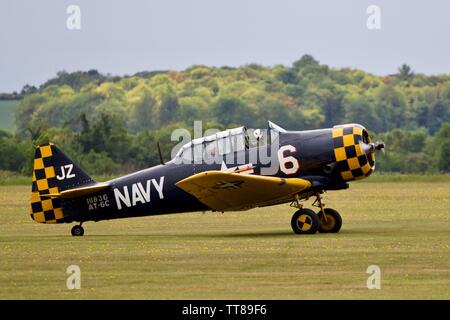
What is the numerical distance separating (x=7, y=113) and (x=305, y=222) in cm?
8771

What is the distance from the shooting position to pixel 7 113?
105562 mm

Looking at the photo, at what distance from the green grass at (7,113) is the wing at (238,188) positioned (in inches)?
3054

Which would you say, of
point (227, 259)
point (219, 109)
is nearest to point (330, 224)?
point (227, 259)

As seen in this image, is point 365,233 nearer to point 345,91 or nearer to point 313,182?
point 313,182

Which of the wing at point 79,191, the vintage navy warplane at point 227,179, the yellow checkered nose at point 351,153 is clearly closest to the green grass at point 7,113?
the vintage navy warplane at point 227,179

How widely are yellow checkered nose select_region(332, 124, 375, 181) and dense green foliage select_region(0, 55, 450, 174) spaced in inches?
1398

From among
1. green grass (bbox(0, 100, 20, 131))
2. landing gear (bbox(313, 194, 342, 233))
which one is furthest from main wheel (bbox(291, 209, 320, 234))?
green grass (bbox(0, 100, 20, 131))

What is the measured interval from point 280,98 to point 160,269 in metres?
80.6

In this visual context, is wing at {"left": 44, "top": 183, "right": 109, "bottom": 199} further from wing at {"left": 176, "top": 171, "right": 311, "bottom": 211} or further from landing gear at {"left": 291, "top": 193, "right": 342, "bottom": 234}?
landing gear at {"left": 291, "top": 193, "right": 342, "bottom": 234}

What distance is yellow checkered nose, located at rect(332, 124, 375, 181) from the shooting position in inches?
795

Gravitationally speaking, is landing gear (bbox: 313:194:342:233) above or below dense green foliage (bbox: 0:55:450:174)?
below

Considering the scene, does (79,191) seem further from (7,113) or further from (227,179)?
(7,113)

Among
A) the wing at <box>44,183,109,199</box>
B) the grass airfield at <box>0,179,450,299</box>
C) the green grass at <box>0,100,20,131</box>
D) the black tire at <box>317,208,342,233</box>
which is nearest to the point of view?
the grass airfield at <box>0,179,450,299</box>

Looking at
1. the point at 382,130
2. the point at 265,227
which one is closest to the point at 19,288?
the point at 265,227
